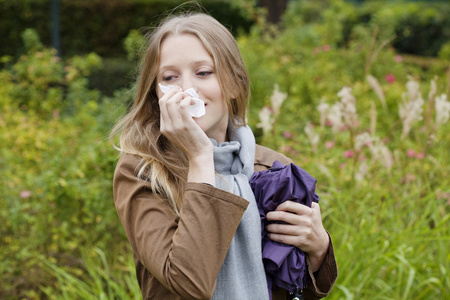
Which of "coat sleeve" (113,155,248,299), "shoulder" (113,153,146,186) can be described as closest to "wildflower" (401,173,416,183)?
"coat sleeve" (113,155,248,299)

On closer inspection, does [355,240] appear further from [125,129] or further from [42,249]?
[42,249]

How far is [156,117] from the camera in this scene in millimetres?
1670

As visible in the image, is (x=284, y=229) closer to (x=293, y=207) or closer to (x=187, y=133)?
(x=293, y=207)

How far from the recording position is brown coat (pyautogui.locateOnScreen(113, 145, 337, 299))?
1282 mm

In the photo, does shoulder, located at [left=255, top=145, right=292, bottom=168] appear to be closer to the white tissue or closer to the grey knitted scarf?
the grey knitted scarf

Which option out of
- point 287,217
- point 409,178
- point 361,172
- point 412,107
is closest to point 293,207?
point 287,217

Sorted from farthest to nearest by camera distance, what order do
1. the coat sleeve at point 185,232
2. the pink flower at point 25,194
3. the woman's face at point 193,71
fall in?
the pink flower at point 25,194
the woman's face at point 193,71
the coat sleeve at point 185,232

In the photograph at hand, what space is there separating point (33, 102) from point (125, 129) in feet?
18.9

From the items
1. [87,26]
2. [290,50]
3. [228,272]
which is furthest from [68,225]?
[87,26]

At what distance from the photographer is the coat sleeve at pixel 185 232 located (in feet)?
4.20

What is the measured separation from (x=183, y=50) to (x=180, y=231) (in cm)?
57

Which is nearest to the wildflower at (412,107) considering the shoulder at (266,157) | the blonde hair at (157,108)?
the shoulder at (266,157)

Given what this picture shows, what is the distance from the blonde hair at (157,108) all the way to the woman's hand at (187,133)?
0.10 m

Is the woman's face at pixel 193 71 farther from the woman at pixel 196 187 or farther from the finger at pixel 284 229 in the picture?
the finger at pixel 284 229
